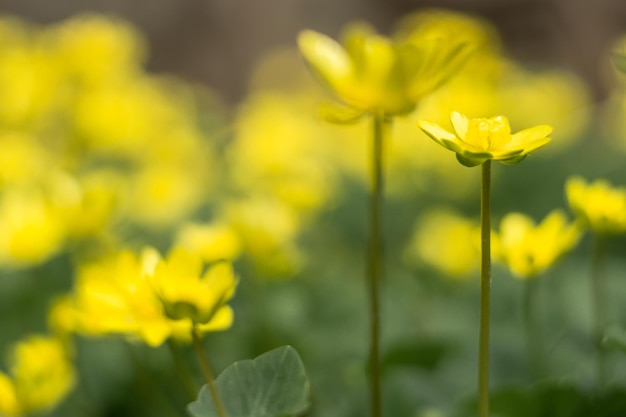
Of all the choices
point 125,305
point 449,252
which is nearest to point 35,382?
point 125,305

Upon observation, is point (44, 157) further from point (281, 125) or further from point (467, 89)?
point (467, 89)

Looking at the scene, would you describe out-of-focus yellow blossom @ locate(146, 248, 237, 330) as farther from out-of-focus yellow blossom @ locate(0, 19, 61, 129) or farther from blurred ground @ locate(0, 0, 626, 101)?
blurred ground @ locate(0, 0, 626, 101)

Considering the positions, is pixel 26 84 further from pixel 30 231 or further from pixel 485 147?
pixel 485 147

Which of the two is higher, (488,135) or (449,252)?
(488,135)

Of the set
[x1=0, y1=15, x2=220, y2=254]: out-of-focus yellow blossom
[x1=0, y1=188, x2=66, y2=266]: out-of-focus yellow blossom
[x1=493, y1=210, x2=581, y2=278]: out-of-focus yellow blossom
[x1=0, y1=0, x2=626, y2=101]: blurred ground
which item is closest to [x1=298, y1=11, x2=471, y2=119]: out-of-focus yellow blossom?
[x1=493, y1=210, x2=581, y2=278]: out-of-focus yellow blossom

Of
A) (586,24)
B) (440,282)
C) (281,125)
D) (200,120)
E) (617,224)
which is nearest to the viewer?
(617,224)

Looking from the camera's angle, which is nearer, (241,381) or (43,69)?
(241,381)

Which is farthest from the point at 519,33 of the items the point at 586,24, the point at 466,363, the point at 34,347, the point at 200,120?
the point at 34,347
